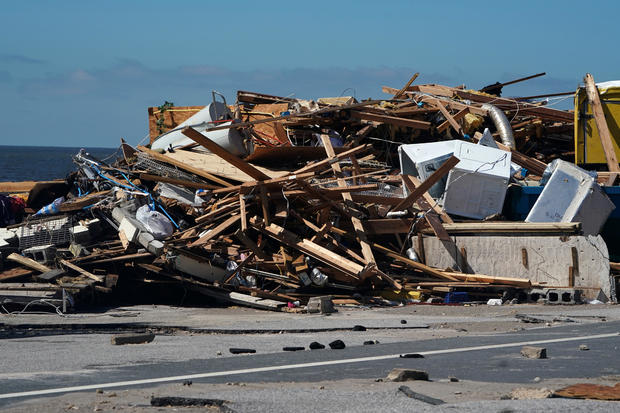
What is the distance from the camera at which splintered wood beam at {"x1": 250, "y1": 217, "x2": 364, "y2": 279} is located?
13.3 m

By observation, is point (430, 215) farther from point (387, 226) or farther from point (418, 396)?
point (418, 396)

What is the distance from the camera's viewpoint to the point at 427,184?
14758mm

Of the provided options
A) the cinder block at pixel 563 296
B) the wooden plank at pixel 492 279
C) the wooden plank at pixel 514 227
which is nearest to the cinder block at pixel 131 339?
the wooden plank at pixel 492 279

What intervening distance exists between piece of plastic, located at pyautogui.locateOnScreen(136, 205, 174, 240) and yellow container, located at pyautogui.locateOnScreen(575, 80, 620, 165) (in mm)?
8727

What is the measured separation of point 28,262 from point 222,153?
3608 mm

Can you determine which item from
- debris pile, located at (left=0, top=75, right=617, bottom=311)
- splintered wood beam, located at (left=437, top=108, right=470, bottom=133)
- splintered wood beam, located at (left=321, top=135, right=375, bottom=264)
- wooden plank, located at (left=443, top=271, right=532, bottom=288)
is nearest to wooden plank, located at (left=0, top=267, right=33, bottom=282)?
debris pile, located at (left=0, top=75, right=617, bottom=311)

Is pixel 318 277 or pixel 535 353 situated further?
pixel 318 277

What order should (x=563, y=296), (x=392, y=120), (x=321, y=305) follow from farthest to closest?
(x=392, y=120), (x=563, y=296), (x=321, y=305)

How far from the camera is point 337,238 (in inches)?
567

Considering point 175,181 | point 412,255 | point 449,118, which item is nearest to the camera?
point 412,255

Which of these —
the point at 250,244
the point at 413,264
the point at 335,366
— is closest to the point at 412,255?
the point at 413,264

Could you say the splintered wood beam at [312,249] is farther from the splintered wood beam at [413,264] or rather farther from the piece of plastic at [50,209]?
the piece of plastic at [50,209]

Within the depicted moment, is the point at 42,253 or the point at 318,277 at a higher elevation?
the point at 42,253

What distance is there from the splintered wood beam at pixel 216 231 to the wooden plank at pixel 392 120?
4.84 m
